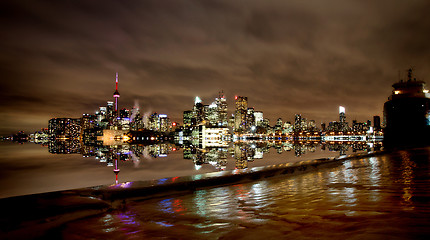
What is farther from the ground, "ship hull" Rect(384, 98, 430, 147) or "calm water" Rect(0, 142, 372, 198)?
"ship hull" Rect(384, 98, 430, 147)

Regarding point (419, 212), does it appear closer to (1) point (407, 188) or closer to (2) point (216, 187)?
(1) point (407, 188)

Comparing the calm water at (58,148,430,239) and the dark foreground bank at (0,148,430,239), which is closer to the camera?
the calm water at (58,148,430,239)

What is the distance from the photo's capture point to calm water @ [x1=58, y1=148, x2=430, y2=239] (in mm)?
3092

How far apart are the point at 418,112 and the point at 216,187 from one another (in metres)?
51.4

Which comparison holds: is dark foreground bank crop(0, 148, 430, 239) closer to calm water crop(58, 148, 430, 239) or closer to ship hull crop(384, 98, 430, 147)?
calm water crop(58, 148, 430, 239)

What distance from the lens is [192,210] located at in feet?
15.5

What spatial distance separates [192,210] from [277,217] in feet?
5.87

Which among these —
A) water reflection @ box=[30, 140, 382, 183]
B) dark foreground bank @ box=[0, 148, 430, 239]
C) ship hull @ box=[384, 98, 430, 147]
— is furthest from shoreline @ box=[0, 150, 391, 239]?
ship hull @ box=[384, 98, 430, 147]

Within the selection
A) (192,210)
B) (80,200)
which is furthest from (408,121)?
(80,200)

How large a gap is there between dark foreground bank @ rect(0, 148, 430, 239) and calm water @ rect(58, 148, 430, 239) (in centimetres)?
1

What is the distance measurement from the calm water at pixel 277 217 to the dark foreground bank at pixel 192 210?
15mm

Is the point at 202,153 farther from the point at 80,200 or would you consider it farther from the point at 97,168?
the point at 80,200

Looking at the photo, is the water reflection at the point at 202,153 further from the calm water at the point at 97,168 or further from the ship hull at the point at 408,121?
the ship hull at the point at 408,121

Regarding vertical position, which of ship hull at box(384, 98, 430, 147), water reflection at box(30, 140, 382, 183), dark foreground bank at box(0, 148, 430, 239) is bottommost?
water reflection at box(30, 140, 382, 183)
